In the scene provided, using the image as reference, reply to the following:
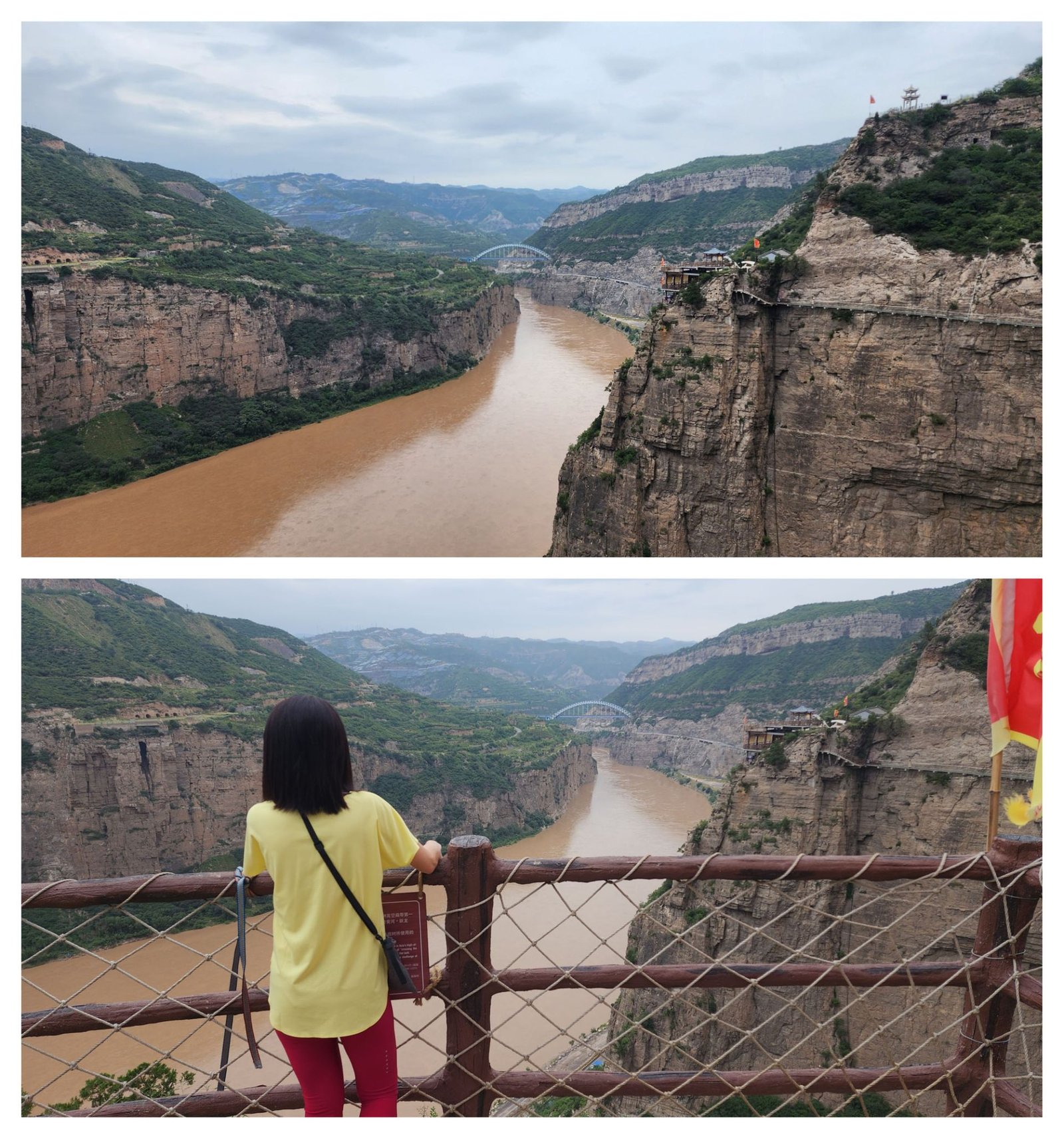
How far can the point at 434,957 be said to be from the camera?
20.3ft

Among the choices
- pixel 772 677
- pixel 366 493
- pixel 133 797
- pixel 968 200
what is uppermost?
pixel 968 200

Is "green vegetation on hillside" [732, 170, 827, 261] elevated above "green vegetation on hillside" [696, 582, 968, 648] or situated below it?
above

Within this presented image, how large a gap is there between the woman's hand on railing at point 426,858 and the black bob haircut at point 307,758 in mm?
206

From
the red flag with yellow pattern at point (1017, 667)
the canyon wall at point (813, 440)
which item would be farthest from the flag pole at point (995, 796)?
the canyon wall at point (813, 440)

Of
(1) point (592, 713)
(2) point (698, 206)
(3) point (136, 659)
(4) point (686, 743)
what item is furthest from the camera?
(2) point (698, 206)

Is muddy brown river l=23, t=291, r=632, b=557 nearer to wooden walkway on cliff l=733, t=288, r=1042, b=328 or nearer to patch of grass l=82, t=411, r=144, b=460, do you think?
patch of grass l=82, t=411, r=144, b=460

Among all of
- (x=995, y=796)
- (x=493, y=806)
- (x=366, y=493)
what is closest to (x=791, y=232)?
(x=366, y=493)

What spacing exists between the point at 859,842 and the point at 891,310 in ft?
18.9

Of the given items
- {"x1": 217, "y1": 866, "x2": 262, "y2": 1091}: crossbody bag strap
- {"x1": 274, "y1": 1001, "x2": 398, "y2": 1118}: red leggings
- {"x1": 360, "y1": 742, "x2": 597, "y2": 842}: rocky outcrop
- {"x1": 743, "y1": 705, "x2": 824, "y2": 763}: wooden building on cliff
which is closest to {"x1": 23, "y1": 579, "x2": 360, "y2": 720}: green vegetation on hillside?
{"x1": 360, "y1": 742, "x2": 597, "y2": 842}: rocky outcrop

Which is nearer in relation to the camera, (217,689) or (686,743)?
(217,689)

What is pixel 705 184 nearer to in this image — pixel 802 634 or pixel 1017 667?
pixel 802 634

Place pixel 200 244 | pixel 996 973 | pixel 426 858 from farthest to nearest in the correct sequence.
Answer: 1. pixel 200 244
2. pixel 996 973
3. pixel 426 858

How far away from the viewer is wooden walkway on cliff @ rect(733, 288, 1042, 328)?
239 inches

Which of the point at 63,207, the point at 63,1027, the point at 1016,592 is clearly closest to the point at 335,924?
the point at 63,1027
